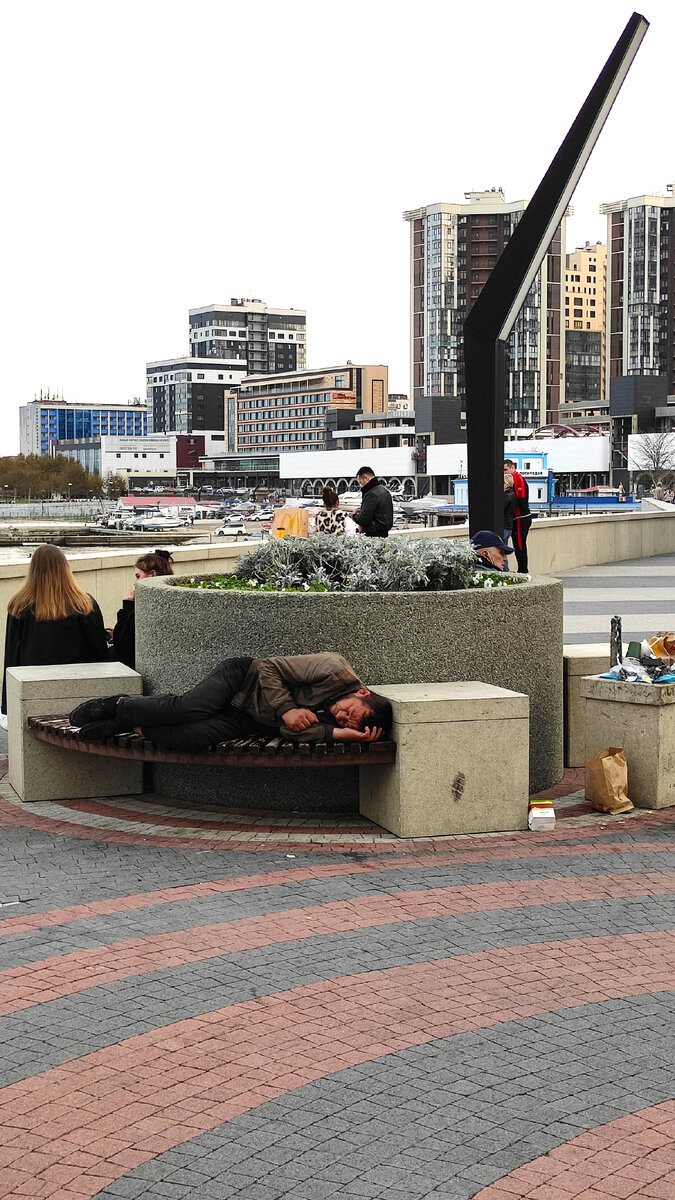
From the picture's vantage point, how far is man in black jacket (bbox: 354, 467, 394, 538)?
41.8ft

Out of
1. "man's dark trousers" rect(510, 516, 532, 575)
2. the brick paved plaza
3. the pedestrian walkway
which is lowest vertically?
A: the brick paved plaza

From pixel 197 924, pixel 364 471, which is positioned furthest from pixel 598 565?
pixel 197 924

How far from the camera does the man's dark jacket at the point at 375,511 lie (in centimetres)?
1273

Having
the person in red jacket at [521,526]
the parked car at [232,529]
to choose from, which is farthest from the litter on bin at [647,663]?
the parked car at [232,529]

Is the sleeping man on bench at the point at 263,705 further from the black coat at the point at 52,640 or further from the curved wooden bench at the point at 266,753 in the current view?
the black coat at the point at 52,640

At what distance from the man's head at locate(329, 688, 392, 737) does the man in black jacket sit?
583 centimetres

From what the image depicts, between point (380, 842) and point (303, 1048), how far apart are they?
2558mm

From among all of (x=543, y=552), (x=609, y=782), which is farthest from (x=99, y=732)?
(x=543, y=552)

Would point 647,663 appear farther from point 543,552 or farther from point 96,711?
point 543,552

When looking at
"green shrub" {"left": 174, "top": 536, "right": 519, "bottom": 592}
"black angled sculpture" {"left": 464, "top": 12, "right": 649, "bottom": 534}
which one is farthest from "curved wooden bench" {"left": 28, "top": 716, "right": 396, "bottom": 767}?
"black angled sculpture" {"left": 464, "top": 12, "right": 649, "bottom": 534}

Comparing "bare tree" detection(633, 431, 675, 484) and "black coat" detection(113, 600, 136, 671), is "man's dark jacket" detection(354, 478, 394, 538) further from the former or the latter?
"bare tree" detection(633, 431, 675, 484)

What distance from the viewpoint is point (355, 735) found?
675 cm

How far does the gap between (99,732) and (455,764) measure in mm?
1980

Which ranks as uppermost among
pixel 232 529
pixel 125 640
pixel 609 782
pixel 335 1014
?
pixel 125 640
